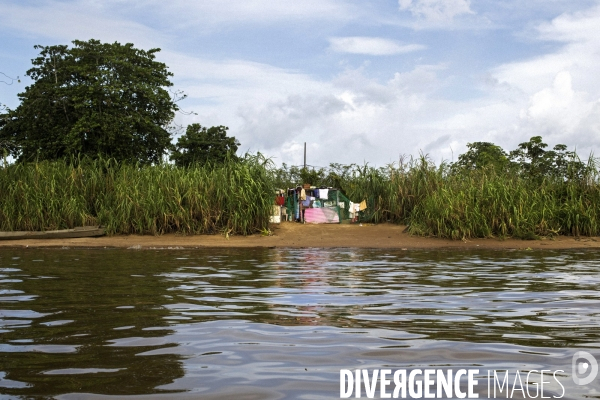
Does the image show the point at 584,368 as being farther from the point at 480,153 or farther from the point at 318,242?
the point at 480,153

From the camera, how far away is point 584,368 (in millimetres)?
3369

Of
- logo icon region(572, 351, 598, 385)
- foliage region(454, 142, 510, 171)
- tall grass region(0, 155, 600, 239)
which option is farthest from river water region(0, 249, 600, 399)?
foliage region(454, 142, 510, 171)

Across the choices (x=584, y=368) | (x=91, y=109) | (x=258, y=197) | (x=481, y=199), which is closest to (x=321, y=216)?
(x=258, y=197)

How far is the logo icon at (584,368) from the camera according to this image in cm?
318

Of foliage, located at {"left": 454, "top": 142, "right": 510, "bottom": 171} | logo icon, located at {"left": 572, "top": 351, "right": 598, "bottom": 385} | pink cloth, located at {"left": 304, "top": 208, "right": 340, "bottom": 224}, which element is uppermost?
foliage, located at {"left": 454, "top": 142, "right": 510, "bottom": 171}

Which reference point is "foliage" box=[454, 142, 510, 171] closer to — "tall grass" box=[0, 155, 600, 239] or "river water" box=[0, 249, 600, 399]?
"tall grass" box=[0, 155, 600, 239]

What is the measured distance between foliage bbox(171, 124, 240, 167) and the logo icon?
31537 mm

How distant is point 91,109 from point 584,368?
25.3 m

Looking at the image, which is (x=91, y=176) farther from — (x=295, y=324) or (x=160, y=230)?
(x=295, y=324)

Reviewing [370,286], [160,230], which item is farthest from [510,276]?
[160,230]

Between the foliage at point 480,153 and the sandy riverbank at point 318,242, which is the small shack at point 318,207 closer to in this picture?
the sandy riverbank at point 318,242

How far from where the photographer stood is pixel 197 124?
36.9 metres

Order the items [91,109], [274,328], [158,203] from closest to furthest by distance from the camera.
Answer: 1. [274,328]
2. [158,203]
3. [91,109]

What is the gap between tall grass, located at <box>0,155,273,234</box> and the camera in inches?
672
